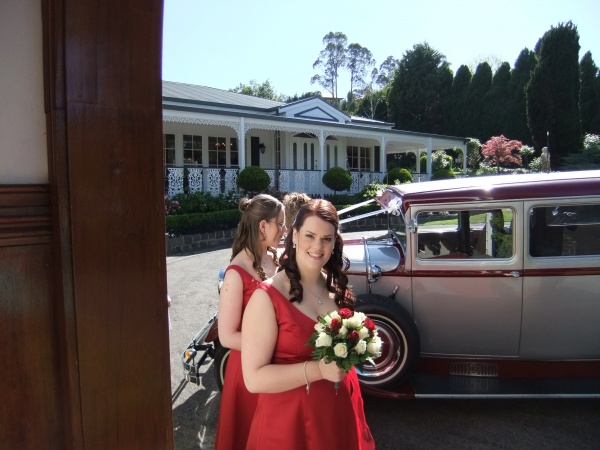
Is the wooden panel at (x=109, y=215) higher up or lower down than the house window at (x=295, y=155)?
lower down

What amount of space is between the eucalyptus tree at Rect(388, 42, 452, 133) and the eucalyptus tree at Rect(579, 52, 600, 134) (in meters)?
11.8

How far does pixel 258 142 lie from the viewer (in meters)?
22.5

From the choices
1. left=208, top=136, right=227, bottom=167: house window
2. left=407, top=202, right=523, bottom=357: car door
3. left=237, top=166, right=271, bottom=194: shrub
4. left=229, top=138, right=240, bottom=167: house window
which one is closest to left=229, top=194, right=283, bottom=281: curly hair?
left=407, top=202, right=523, bottom=357: car door

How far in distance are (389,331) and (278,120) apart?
1594 centimetres

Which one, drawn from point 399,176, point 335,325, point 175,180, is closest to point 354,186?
point 399,176

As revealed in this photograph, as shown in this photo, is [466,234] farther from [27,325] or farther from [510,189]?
[27,325]

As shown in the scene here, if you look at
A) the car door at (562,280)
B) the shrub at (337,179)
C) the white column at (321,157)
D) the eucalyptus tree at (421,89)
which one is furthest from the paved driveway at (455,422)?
the eucalyptus tree at (421,89)

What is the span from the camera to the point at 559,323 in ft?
13.4

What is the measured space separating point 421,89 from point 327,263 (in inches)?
1816

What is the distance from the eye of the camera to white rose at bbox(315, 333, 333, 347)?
178 centimetres

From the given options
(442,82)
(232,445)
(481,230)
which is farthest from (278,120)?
(442,82)

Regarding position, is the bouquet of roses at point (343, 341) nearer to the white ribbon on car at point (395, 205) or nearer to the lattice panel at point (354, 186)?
the white ribbon on car at point (395, 205)

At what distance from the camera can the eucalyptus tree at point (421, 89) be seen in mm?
44781

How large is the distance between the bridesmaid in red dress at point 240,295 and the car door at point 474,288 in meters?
1.77
